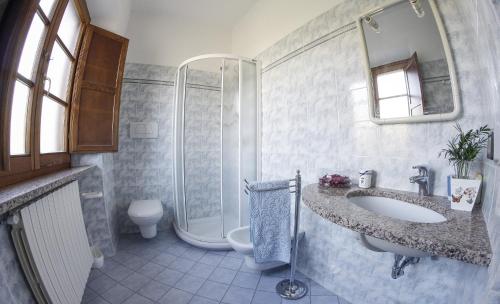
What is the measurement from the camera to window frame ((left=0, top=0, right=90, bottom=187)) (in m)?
0.93

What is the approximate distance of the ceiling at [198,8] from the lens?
239cm

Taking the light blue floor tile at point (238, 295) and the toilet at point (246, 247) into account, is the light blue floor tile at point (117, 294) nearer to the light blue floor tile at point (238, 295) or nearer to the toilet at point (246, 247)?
the light blue floor tile at point (238, 295)

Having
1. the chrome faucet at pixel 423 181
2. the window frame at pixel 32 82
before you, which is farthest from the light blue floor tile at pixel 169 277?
the chrome faucet at pixel 423 181

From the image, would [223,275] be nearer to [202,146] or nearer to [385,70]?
[202,146]

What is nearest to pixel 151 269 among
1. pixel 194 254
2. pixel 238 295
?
pixel 194 254

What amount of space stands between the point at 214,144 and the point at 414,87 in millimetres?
2047

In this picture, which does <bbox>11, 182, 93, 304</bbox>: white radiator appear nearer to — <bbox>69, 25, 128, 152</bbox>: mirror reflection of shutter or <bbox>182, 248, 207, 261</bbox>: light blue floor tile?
<bbox>69, 25, 128, 152</bbox>: mirror reflection of shutter

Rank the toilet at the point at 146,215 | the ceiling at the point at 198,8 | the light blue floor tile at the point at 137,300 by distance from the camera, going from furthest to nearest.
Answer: the ceiling at the point at 198,8 → the toilet at the point at 146,215 → the light blue floor tile at the point at 137,300

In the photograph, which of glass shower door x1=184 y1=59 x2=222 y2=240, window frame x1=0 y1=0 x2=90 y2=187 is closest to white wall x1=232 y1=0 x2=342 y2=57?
glass shower door x1=184 y1=59 x2=222 y2=240

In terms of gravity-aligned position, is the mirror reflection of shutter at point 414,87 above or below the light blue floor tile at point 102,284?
above

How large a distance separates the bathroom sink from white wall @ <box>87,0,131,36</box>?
2.50 metres

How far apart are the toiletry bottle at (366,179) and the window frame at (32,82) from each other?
1.88 meters

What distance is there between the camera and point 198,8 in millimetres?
2500

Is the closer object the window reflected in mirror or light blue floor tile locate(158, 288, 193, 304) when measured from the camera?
the window reflected in mirror
